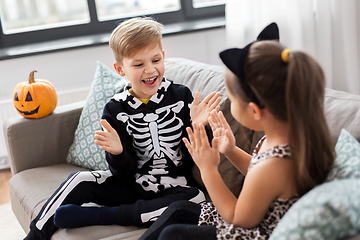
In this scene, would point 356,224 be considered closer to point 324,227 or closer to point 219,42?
point 324,227

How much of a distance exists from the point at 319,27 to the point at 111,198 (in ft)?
5.61

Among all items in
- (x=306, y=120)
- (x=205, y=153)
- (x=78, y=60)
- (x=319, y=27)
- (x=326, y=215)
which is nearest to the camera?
(x=326, y=215)

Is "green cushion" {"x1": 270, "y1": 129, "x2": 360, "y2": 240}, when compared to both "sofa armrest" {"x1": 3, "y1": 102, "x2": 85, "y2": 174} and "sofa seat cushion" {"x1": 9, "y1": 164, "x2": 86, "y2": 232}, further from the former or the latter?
"sofa armrest" {"x1": 3, "y1": 102, "x2": 85, "y2": 174}

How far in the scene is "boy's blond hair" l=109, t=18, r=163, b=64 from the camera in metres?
1.48

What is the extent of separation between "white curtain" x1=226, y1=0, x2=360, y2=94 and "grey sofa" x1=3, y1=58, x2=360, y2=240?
722 mm

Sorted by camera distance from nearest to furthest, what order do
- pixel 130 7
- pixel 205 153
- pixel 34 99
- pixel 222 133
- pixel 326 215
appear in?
1. pixel 326 215
2. pixel 205 153
3. pixel 222 133
4. pixel 34 99
5. pixel 130 7

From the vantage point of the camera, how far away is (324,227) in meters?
0.79

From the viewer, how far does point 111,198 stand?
5.03 ft

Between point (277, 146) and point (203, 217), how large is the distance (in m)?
0.35

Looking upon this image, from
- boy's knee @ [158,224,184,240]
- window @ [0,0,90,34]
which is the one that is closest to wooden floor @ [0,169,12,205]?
window @ [0,0,90,34]

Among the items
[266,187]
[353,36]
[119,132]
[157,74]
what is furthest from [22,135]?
[353,36]

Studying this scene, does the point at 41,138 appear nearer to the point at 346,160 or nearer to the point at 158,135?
the point at 158,135

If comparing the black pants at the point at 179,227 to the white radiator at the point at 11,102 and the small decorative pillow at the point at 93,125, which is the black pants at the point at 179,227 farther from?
the white radiator at the point at 11,102

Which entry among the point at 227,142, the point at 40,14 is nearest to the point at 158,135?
the point at 227,142
